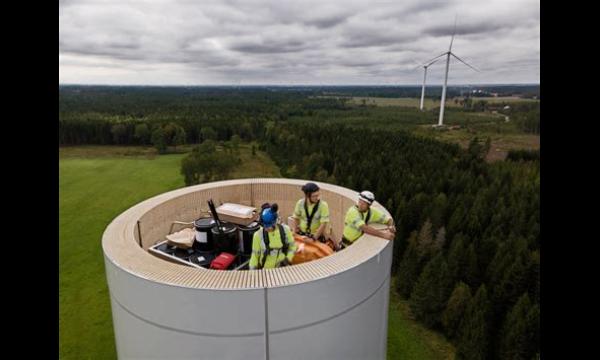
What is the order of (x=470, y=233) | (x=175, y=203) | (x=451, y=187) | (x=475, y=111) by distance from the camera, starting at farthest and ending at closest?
1. (x=475, y=111)
2. (x=451, y=187)
3. (x=470, y=233)
4. (x=175, y=203)

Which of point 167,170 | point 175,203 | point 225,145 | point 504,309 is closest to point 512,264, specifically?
point 504,309

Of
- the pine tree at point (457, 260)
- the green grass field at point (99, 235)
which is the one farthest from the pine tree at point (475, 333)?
the pine tree at point (457, 260)

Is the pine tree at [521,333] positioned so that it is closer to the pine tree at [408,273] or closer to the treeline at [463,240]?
the treeline at [463,240]

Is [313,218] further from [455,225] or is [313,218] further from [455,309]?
[455,225]

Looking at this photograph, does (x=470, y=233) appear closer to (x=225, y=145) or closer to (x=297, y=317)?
(x=297, y=317)

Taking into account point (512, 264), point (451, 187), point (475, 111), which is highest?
point (475, 111)

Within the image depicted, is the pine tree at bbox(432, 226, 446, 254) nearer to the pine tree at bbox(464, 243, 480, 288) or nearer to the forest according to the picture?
the forest

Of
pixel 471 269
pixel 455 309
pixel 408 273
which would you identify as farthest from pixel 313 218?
pixel 471 269
